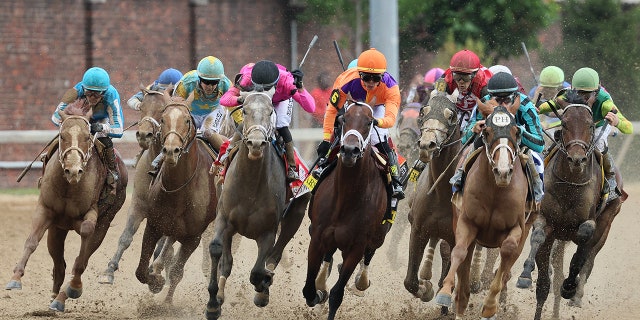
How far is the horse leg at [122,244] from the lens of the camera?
11891mm

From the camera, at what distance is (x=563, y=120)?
11.9 m

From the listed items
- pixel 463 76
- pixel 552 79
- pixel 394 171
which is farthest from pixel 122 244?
pixel 552 79

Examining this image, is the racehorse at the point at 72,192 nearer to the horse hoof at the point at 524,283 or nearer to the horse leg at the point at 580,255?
the horse hoof at the point at 524,283

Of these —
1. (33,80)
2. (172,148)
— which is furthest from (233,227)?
(33,80)

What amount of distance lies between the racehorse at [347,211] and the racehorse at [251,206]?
16.9 inches

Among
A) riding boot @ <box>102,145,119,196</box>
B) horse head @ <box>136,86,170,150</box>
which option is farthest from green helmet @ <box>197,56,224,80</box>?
riding boot @ <box>102,145,119,196</box>

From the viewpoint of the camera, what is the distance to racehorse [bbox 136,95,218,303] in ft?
39.3

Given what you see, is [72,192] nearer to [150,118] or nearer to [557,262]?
[150,118]

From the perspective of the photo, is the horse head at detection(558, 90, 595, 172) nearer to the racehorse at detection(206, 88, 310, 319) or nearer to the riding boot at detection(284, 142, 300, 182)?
the riding boot at detection(284, 142, 300, 182)

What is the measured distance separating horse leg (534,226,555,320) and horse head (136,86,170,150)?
12.0ft

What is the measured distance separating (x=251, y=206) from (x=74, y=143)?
5.39ft

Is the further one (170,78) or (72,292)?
(170,78)

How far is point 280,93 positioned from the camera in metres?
A: 11.8

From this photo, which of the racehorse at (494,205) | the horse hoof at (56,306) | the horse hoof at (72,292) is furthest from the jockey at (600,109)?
the horse hoof at (56,306)
